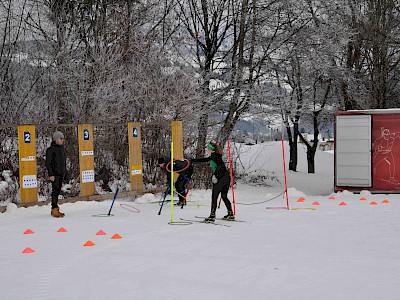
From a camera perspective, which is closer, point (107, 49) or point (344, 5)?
point (107, 49)

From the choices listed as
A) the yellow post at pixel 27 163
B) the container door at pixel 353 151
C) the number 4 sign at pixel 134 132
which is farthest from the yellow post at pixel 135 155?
the container door at pixel 353 151

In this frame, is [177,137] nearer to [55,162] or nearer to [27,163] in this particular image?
[27,163]

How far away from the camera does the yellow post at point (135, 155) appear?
1410 cm

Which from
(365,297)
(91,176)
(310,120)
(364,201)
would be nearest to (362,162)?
(364,201)

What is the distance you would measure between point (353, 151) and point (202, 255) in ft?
33.5

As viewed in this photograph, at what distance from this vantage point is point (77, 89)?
53.8 ft

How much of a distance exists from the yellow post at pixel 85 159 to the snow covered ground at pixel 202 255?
86cm

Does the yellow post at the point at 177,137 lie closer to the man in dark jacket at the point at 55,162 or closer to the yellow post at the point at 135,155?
the yellow post at the point at 135,155

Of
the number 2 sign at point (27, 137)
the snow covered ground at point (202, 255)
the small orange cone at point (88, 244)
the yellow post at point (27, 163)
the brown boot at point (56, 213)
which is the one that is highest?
the number 2 sign at point (27, 137)

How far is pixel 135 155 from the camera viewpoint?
1420 centimetres

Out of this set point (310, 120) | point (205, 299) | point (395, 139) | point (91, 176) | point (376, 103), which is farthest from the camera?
point (310, 120)

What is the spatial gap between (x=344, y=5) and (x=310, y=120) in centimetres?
1056

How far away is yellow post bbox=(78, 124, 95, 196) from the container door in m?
7.91

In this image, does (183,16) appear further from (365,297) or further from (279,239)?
(365,297)
